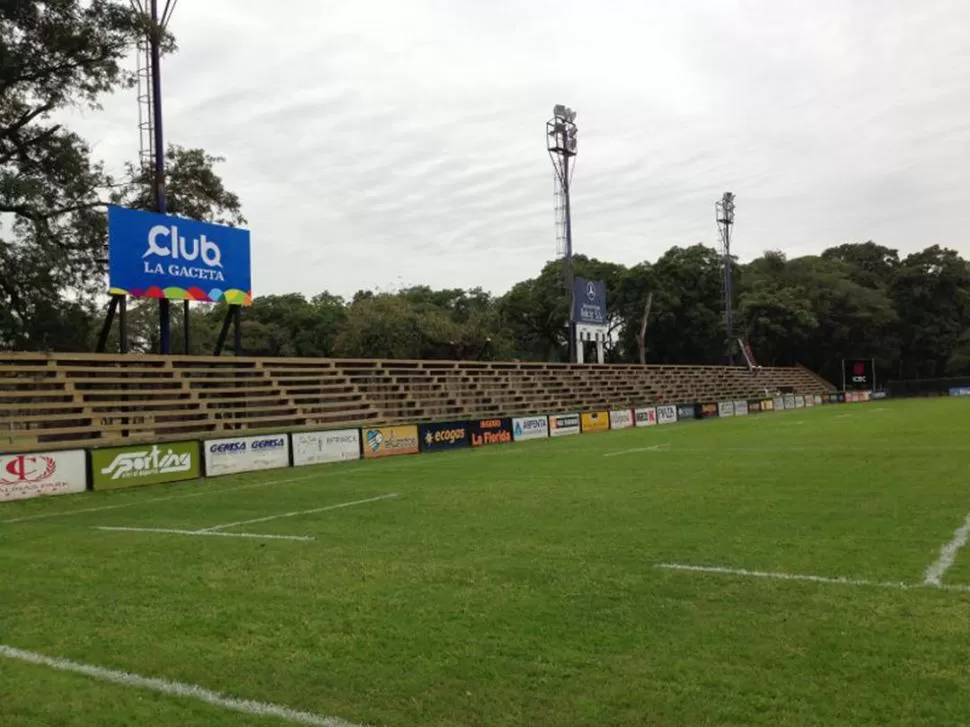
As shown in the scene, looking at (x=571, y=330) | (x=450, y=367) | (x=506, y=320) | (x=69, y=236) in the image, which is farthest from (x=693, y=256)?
(x=69, y=236)

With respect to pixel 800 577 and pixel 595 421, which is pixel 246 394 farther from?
pixel 800 577

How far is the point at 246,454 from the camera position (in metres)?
19.4

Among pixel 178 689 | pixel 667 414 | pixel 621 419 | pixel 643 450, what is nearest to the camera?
pixel 178 689

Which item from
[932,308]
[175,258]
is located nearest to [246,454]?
[175,258]

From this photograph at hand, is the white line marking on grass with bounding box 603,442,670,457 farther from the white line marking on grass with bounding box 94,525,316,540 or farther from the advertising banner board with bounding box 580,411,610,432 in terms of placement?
the white line marking on grass with bounding box 94,525,316,540

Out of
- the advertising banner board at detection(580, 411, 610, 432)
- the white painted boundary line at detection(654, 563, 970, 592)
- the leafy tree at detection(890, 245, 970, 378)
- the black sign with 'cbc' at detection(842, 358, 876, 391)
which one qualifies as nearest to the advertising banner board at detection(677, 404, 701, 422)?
the advertising banner board at detection(580, 411, 610, 432)

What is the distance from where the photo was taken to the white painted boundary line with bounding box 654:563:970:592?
629cm

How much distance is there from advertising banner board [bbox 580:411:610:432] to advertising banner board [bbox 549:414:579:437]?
0.55 meters

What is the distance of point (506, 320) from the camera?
2862 inches

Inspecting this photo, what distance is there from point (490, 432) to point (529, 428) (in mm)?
2546

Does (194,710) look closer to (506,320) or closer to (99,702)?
(99,702)

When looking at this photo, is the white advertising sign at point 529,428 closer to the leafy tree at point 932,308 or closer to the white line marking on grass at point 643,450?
the white line marking on grass at point 643,450

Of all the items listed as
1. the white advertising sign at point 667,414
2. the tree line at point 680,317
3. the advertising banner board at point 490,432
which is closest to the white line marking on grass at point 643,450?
the advertising banner board at point 490,432

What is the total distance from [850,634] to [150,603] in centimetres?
537
